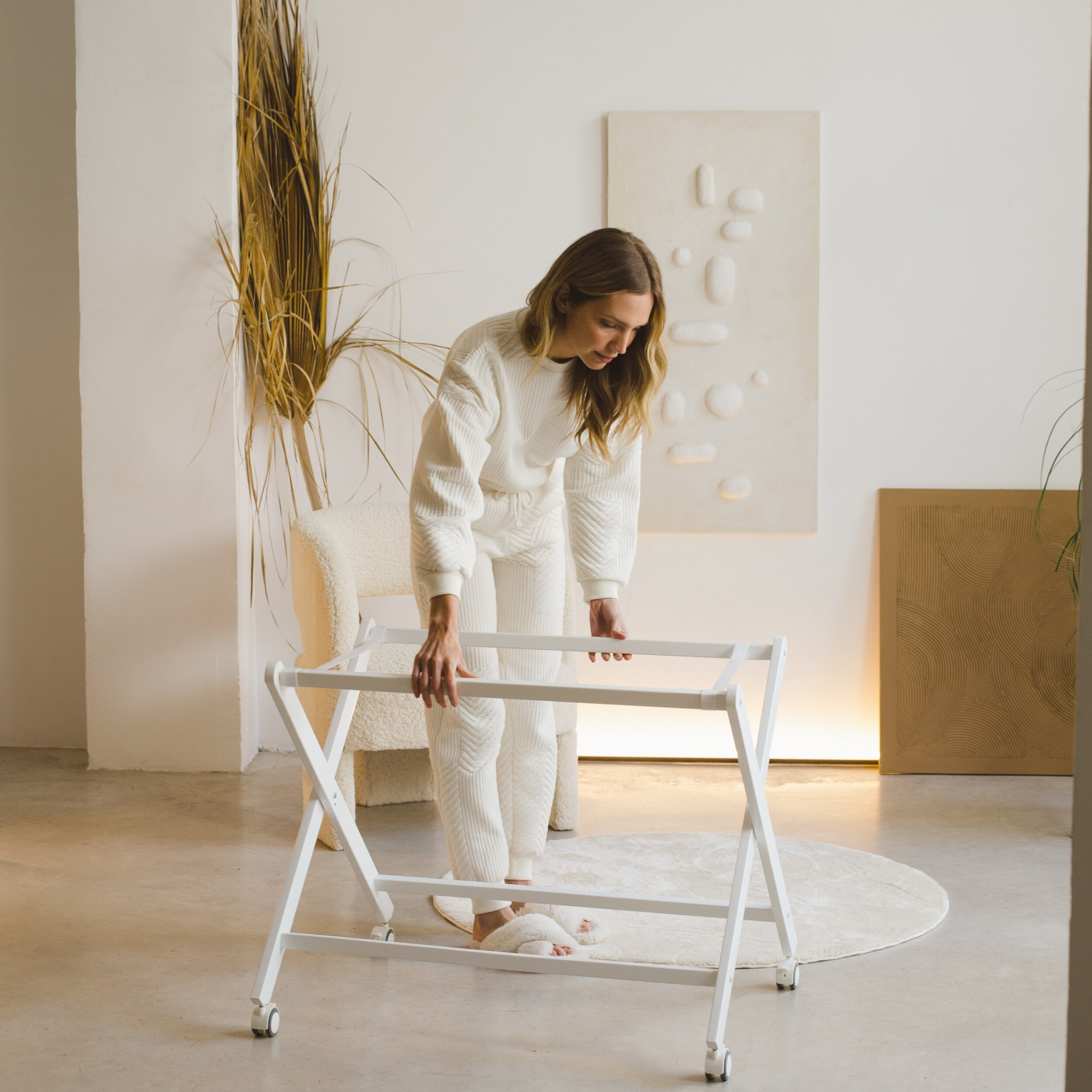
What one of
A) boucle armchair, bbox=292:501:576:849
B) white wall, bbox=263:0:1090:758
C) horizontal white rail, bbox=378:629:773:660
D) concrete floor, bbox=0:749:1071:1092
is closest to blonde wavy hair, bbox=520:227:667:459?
horizontal white rail, bbox=378:629:773:660

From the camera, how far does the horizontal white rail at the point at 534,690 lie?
1589mm

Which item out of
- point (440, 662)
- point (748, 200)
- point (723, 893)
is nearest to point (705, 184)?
point (748, 200)

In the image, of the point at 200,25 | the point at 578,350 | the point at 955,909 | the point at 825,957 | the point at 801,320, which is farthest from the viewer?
the point at 801,320

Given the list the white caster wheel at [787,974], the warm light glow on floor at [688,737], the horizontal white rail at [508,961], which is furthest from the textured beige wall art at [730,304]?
the horizontal white rail at [508,961]

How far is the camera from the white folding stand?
1678 mm

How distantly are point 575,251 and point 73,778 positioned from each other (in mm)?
2271

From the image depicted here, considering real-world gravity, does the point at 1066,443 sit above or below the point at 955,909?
above

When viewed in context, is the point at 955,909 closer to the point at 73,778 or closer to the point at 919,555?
the point at 919,555

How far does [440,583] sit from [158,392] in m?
1.80

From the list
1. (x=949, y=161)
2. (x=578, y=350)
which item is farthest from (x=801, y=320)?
(x=578, y=350)

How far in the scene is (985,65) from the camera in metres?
3.41

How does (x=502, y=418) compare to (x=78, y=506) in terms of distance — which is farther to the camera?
(x=78, y=506)

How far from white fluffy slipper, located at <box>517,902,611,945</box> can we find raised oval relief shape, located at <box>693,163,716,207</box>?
212cm

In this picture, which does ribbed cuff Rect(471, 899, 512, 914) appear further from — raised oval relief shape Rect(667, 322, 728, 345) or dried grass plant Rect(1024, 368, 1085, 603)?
dried grass plant Rect(1024, 368, 1085, 603)
